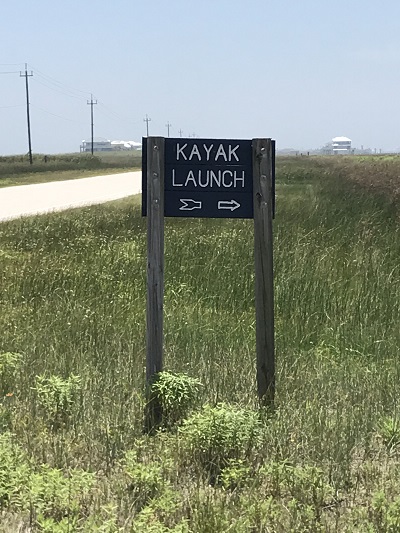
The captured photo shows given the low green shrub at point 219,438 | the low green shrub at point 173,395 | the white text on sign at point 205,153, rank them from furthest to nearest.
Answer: the white text on sign at point 205,153, the low green shrub at point 173,395, the low green shrub at point 219,438

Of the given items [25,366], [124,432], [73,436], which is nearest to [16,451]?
[73,436]

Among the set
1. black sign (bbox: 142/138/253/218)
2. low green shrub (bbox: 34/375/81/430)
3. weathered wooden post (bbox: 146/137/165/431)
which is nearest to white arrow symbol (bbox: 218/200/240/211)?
black sign (bbox: 142/138/253/218)

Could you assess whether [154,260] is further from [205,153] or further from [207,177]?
[205,153]

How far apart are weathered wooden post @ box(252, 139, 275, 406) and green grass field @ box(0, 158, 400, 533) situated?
0.17 metres

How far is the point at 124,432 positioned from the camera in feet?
11.3

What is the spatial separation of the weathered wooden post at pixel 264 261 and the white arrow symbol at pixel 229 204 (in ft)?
0.37

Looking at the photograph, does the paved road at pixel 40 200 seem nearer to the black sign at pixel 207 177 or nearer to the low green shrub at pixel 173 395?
the black sign at pixel 207 177

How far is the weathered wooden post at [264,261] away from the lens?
12.0 ft

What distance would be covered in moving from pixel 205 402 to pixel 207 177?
4.41ft

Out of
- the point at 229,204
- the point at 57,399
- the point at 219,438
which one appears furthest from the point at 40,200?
the point at 219,438

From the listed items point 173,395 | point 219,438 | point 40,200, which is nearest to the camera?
point 219,438

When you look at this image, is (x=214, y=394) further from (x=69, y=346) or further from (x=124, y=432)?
(x=69, y=346)

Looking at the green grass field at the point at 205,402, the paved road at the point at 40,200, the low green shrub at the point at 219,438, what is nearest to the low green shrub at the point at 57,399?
the green grass field at the point at 205,402

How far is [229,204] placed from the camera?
369 centimetres
